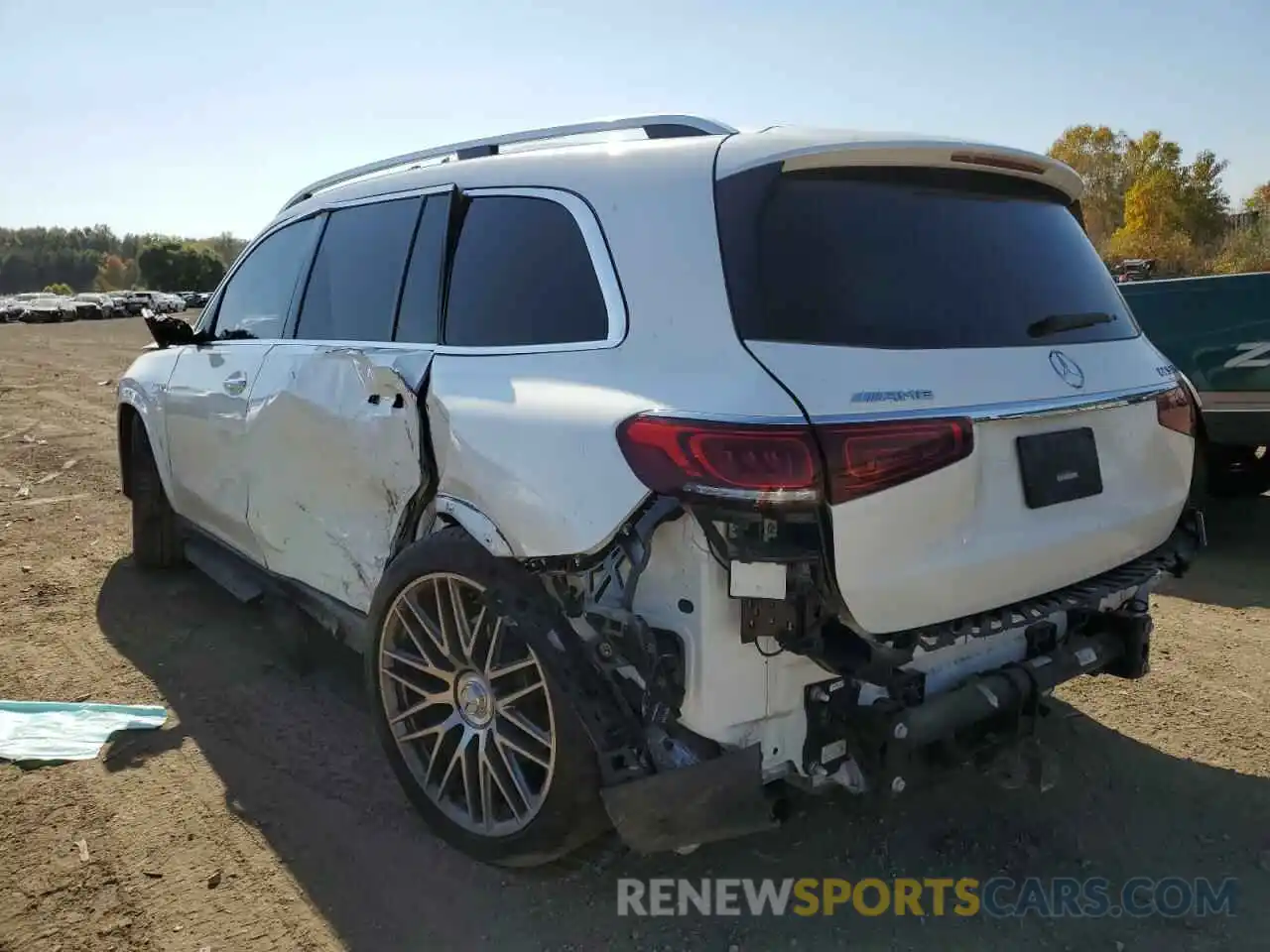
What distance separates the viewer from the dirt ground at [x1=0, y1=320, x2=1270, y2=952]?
2.56 metres

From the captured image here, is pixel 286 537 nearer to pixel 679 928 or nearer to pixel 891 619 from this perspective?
pixel 679 928

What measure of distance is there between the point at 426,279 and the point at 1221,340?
516 centimetres

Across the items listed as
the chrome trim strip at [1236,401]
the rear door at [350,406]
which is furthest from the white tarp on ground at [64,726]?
the chrome trim strip at [1236,401]

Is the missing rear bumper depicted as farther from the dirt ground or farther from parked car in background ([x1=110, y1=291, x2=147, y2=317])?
parked car in background ([x1=110, y1=291, x2=147, y2=317])

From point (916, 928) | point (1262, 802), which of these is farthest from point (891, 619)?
point (1262, 802)

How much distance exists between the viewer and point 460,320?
2963 mm

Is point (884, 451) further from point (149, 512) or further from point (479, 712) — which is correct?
point (149, 512)

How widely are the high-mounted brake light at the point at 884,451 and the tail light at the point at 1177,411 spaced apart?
1.04m

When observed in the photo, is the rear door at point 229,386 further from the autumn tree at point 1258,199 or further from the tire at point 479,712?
the autumn tree at point 1258,199

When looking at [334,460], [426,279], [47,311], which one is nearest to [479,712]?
[334,460]

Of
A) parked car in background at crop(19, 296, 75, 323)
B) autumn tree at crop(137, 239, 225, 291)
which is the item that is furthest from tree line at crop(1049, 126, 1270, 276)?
autumn tree at crop(137, 239, 225, 291)

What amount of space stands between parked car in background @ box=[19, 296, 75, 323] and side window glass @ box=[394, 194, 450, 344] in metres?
56.3

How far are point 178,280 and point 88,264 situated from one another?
41.5 metres

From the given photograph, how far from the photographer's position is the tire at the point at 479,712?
7.91ft
